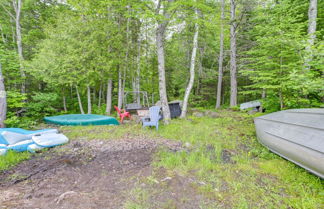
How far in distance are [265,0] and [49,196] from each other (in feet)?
34.7

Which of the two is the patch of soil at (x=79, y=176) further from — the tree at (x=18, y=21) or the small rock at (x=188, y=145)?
the tree at (x=18, y=21)

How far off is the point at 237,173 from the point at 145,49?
28.3ft

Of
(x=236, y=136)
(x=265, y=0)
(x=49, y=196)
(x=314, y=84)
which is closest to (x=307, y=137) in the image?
(x=314, y=84)

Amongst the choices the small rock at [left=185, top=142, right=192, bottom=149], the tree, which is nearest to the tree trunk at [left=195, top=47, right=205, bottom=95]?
the small rock at [left=185, top=142, right=192, bottom=149]

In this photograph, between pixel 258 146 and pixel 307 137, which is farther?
pixel 258 146

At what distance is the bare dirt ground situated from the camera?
1639 millimetres

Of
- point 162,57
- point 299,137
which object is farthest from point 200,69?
point 299,137

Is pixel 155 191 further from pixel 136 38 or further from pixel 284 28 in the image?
pixel 136 38

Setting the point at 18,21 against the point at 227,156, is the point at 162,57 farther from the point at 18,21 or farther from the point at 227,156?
the point at 18,21

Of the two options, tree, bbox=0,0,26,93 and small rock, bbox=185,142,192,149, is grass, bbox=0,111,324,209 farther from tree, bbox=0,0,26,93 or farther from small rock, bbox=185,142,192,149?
tree, bbox=0,0,26,93

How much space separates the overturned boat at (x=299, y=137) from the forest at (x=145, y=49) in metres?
0.90

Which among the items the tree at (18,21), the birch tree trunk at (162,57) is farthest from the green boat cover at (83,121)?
the tree at (18,21)

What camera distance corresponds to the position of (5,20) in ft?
25.5

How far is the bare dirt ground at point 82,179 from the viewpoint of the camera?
164 centimetres
